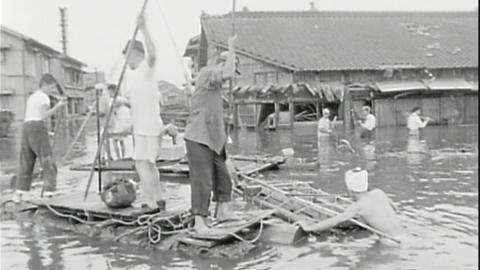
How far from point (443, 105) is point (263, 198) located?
2348 cm

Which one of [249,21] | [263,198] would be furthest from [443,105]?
[263,198]

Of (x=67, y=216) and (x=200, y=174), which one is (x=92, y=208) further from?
(x=200, y=174)

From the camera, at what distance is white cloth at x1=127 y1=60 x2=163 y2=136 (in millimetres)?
5934

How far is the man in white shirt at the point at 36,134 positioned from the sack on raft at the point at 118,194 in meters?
1.41

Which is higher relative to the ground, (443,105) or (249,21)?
(249,21)

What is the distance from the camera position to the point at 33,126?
7.09 metres

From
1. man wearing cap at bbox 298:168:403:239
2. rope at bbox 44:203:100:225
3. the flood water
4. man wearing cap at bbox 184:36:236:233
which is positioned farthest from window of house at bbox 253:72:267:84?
man wearing cap at bbox 184:36:236:233

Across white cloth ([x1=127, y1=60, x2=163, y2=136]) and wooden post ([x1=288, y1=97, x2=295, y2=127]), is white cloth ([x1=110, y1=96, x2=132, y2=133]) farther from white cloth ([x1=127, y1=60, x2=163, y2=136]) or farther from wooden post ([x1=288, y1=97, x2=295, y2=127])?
wooden post ([x1=288, y1=97, x2=295, y2=127])

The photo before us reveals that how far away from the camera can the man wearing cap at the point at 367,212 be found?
5.33m

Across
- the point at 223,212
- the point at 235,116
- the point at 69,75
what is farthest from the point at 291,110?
the point at 69,75

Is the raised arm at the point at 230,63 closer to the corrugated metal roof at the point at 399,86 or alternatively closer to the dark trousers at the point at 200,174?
the dark trousers at the point at 200,174

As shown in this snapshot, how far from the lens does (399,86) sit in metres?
28.0

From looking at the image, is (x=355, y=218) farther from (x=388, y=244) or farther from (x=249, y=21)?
(x=249, y=21)

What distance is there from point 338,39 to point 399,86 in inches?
162
